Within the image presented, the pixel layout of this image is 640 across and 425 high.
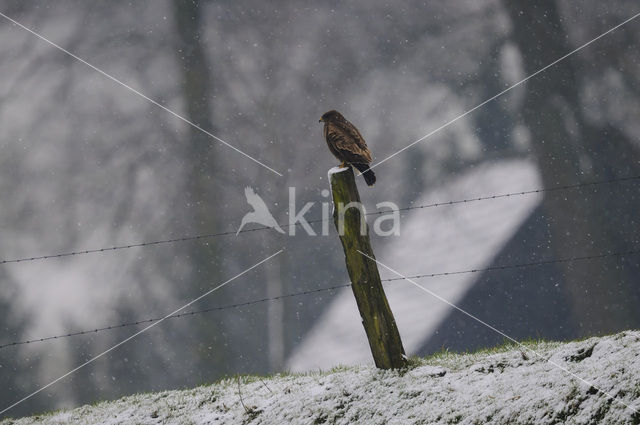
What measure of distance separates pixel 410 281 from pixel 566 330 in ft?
8.44

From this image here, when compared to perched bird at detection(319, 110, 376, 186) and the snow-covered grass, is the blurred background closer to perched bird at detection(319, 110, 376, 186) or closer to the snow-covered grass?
the snow-covered grass

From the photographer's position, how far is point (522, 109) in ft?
30.6

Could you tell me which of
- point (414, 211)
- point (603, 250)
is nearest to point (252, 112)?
point (414, 211)

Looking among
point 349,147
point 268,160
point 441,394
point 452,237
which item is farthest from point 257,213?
point 441,394

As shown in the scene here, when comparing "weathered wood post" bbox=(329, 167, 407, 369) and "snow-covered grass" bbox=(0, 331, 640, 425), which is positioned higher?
"weathered wood post" bbox=(329, 167, 407, 369)

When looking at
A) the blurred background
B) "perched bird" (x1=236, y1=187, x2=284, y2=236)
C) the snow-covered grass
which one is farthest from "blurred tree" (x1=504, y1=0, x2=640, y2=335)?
"perched bird" (x1=236, y1=187, x2=284, y2=236)

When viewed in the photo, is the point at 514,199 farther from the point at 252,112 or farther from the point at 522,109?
the point at 252,112

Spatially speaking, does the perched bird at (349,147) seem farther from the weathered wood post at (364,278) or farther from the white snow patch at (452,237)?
the white snow patch at (452,237)

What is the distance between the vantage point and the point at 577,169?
29.2ft

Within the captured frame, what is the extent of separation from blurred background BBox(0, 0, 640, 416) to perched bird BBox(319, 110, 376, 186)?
4694 mm

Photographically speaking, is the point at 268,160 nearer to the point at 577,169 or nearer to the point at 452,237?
the point at 452,237

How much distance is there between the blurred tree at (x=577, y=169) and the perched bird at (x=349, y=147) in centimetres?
503

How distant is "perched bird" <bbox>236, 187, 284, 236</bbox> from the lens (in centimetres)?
966

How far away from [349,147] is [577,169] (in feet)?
18.1
